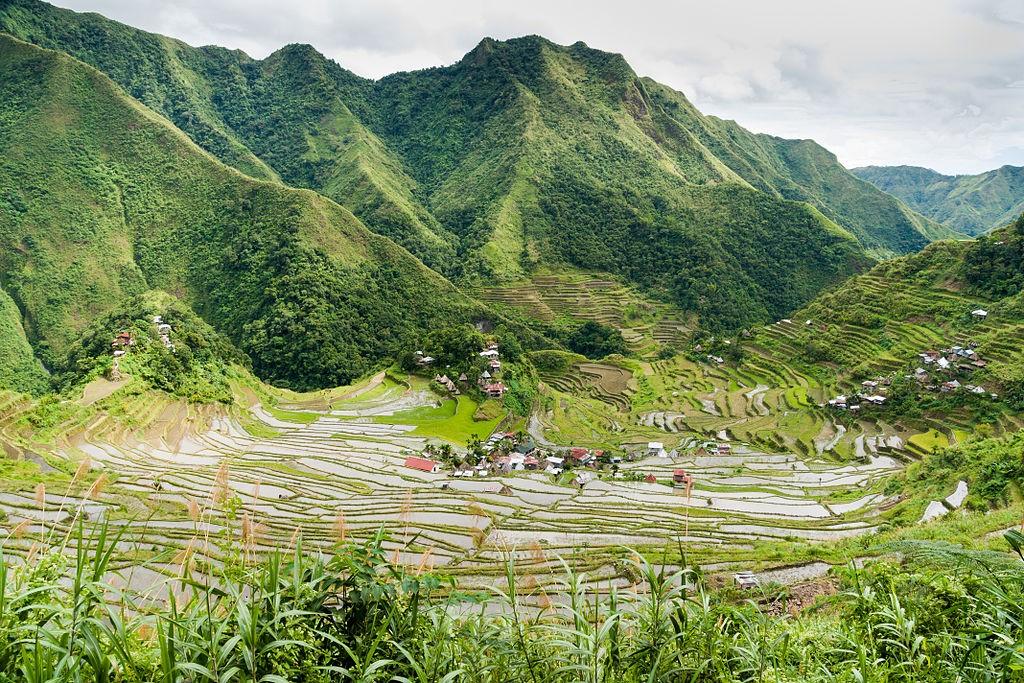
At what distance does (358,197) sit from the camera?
3733 inches

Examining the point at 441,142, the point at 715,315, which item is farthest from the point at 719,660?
the point at 441,142

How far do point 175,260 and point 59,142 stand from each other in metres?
28.7

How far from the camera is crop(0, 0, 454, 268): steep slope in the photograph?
95312 millimetres

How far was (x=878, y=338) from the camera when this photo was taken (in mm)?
43719

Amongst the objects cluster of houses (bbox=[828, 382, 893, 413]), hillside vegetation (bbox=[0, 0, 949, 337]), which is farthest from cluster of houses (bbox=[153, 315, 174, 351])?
cluster of houses (bbox=[828, 382, 893, 413])

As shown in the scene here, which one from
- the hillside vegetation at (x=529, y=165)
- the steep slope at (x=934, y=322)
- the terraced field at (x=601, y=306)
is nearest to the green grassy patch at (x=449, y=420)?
the steep slope at (x=934, y=322)

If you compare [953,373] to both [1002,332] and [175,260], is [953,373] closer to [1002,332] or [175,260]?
[1002,332]

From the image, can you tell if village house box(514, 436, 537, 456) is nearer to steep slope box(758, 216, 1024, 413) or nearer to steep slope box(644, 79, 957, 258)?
steep slope box(758, 216, 1024, 413)

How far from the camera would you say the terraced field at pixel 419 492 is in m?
15.2

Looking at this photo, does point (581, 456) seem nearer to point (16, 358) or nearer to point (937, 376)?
point (937, 376)

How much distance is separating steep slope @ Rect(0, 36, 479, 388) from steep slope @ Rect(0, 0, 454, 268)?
69.5 feet

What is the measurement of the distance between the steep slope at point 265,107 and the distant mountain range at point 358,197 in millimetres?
589

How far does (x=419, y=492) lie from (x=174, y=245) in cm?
6282

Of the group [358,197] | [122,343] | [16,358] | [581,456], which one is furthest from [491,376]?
[358,197]
